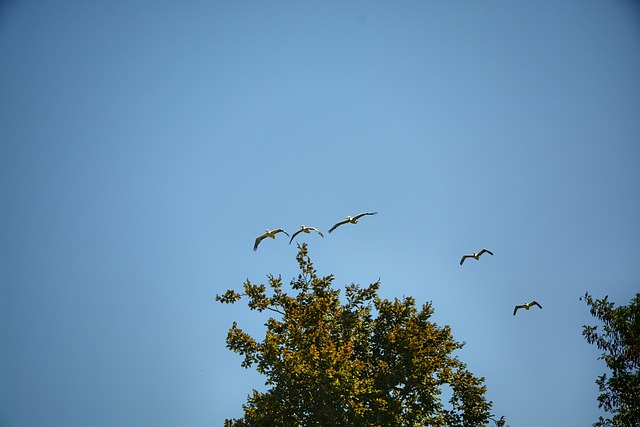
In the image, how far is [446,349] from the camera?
2908 cm

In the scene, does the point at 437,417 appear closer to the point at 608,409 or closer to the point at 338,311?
the point at 338,311

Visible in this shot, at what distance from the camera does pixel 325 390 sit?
78.5ft

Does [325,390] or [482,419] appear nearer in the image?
[325,390]

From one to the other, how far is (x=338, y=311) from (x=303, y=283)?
2479 millimetres

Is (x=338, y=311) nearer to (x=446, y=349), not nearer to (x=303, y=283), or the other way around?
(x=303, y=283)

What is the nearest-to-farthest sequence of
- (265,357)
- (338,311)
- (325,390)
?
1. (325,390)
2. (265,357)
3. (338,311)

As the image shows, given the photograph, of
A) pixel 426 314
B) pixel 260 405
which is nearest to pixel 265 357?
pixel 260 405

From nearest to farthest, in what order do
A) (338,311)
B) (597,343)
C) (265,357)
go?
1. (265,357)
2. (338,311)
3. (597,343)

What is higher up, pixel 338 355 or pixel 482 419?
pixel 338 355

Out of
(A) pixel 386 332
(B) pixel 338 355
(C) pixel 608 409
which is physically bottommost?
(C) pixel 608 409

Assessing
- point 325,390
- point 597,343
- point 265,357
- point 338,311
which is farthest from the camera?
point 597,343

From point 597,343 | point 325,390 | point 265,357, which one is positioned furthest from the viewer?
point 597,343

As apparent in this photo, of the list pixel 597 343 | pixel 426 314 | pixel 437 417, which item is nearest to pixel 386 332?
pixel 426 314

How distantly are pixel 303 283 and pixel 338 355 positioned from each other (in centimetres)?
547
